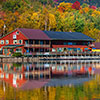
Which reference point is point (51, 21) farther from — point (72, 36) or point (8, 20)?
point (72, 36)

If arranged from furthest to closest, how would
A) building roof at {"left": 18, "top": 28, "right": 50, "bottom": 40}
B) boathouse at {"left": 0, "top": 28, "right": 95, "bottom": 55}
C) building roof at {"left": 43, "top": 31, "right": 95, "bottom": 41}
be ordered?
building roof at {"left": 43, "top": 31, "right": 95, "bottom": 41} < building roof at {"left": 18, "top": 28, "right": 50, "bottom": 40} < boathouse at {"left": 0, "top": 28, "right": 95, "bottom": 55}

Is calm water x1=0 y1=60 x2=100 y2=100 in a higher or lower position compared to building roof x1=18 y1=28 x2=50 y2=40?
lower

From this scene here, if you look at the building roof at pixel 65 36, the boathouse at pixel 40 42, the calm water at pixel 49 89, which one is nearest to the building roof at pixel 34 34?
the boathouse at pixel 40 42

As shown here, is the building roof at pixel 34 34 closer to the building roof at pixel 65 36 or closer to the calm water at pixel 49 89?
the building roof at pixel 65 36

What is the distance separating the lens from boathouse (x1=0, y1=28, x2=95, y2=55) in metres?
104

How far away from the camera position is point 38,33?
110 meters

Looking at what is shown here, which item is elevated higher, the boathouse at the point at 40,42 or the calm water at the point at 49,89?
the boathouse at the point at 40,42

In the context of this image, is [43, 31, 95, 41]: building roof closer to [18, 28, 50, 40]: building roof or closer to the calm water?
[18, 28, 50, 40]: building roof

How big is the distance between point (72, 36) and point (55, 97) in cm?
7787

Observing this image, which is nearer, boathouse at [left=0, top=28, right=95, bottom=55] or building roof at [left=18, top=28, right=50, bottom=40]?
boathouse at [left=0, top=28, right=95, bottom=55]

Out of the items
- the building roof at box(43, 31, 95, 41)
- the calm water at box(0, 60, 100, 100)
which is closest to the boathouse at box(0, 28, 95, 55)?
the building roof at box(43, 31, 95, 41)

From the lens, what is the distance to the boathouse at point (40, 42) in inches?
4097

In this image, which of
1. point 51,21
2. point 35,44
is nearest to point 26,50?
point 35,44

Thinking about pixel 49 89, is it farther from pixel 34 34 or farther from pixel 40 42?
pixel 34 34
